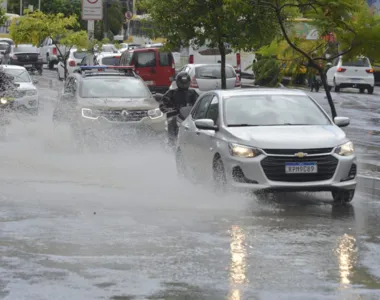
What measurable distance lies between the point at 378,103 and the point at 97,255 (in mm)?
32233

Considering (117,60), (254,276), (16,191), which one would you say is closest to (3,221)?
(16,191)

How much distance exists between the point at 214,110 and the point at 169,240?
4797 mm

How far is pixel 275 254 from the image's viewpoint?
34.2 ft

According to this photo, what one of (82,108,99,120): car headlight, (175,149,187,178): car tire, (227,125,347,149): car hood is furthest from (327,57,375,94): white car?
(227,125,347,149): car hood

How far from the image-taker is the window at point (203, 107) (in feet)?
53.3

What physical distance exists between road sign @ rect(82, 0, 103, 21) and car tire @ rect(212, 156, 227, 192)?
81.9 feet

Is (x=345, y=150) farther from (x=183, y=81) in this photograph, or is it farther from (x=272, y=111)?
(x=183, y=81)

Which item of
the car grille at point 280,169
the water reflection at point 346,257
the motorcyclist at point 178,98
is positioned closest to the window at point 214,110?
the car grille at point 280,169

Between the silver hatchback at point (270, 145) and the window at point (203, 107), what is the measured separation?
35mm

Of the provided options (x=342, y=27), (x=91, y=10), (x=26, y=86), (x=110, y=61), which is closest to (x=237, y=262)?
(x=342, y=27)

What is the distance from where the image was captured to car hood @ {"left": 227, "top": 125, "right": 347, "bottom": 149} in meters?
14.0

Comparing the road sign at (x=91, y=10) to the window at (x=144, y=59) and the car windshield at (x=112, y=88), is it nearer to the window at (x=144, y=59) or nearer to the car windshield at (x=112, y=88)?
the window at (x=144, y=59)

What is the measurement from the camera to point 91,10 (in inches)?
1539

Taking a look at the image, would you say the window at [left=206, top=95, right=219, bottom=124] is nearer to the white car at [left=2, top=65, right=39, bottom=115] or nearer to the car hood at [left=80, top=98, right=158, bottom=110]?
the car hood at [left=80, top=98, right=158, bottom=110]
